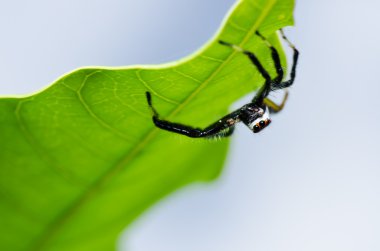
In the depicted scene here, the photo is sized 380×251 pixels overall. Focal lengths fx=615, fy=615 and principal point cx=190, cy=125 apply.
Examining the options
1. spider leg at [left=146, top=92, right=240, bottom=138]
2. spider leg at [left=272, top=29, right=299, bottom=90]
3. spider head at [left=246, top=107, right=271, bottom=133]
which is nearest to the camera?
spider leg at [left=146, top=92, right=240, bottom=138]

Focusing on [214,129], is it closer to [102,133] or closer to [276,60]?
[276,60]

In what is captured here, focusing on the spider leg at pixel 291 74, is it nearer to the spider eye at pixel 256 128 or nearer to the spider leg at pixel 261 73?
the spider leg at pixel 261 73

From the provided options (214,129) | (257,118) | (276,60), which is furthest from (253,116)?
(276,60)

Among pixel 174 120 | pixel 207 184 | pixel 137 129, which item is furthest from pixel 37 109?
pixel 207 184

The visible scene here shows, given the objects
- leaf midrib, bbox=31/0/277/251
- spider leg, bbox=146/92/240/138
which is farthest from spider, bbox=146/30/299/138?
leaf midrib, bbox=31/0/277/251

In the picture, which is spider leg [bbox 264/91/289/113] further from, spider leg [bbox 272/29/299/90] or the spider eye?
spider leg [bbox 272/29/299/90]

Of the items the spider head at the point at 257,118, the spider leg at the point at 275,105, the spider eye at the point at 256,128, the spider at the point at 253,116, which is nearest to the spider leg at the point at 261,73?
the spider at the point at 253,116
